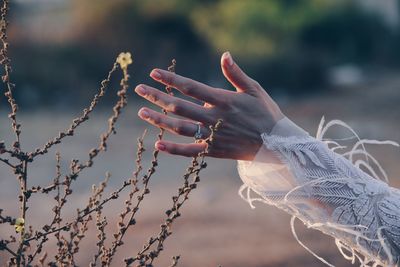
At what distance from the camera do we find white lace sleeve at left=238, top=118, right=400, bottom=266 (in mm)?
2004

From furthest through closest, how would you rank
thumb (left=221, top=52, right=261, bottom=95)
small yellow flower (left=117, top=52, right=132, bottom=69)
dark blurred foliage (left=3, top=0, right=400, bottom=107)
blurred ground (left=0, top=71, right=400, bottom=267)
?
dark blurred foliage (left=3, top=0, right=400, bottom=107)
blurred ground (left=0, top=71, right=400, bottom=267)
thumb (left=221, top=52, right=261, bottom=95)
small yellow flower (left=117, top=52, right=132, bottom=69)

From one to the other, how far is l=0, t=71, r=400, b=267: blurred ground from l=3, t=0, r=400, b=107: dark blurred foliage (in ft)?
8.88

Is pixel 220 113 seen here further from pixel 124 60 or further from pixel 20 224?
pixel 20 224

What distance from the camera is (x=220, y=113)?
6.20ft

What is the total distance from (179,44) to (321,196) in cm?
2178

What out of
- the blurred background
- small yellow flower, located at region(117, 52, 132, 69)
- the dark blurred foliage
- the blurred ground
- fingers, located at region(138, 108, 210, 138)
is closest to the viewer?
small yellow flower, located at region(117, 52, 132, 69)

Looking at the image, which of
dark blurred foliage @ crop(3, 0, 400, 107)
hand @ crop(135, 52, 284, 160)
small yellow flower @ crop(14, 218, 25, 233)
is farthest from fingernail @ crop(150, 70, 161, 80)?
dark blurred foliage @ crop(3, 0, 400, 107)

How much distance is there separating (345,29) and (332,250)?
21862 mm

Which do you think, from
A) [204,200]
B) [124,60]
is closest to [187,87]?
[124,60]

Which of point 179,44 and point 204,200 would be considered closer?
point 204,200

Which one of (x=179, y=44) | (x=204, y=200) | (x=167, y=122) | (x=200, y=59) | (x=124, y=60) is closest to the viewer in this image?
(x=124, y=60)

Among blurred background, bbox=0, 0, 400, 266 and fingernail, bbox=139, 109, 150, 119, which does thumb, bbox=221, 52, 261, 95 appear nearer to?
fingernail, bbox=139, 109, 150, 119

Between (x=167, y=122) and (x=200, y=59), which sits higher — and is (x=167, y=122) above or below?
below

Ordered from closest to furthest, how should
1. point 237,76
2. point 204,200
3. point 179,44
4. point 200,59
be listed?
point 237,76, point 204,200, point 200,59, point 179,44
